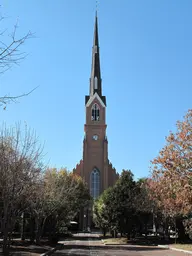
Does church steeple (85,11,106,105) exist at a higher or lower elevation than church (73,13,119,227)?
higher

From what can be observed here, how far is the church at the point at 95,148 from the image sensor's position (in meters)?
71.9

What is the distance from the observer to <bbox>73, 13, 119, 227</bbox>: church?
71938 mm

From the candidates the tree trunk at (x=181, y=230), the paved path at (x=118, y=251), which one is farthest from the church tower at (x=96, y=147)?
the paved path at (x=118, y=251)

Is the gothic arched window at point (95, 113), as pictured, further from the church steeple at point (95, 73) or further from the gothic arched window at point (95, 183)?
the gothic arched window at point (95, 183)

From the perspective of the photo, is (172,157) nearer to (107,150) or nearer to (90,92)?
(107,150)

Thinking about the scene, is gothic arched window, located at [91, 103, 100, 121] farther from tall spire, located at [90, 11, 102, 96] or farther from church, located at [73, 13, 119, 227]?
tall spire, located at [90, 11, 102, 96]

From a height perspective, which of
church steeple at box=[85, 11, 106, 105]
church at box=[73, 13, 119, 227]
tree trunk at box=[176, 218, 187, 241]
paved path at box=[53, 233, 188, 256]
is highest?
church steeple at box=[85, 11, 106, 105]

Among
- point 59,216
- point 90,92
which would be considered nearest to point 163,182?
point 59,216

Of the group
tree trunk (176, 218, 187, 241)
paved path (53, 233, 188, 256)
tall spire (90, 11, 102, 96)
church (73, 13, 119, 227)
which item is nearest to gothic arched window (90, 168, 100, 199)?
church (73, 13, 119, 227)

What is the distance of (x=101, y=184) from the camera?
A: 236 ft

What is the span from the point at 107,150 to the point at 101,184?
7.69 metres

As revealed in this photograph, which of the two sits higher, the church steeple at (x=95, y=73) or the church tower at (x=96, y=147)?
the church steeple at (x=95, y=73)

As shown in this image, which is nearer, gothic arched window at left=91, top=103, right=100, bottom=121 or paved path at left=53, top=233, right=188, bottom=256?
paved path at left=53, top=233, right=188, bottom=256

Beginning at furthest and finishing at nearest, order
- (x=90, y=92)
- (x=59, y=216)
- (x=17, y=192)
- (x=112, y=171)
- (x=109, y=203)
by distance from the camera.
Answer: (x=90, y=92), (x=112, y=171), (x=109, y=203), (x=59, y=216), (x=17, y=192)
